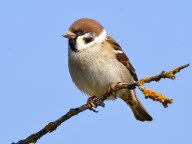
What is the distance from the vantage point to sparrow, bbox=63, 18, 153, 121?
5363 millimetres

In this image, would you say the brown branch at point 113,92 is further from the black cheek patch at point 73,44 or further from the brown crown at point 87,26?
the brown crown at point 87,26

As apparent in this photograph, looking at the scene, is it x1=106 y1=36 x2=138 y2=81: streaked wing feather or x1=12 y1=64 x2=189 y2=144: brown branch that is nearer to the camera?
x1=12 y1=64 x2=189 y2=144: brown branch

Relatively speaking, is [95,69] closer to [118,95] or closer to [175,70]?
[118,95]

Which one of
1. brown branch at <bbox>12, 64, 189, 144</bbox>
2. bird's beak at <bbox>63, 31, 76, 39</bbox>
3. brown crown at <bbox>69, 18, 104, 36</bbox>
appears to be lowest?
brown branch at <bbox>12, 64, 189, 144</bbox>

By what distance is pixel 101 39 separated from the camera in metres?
5.71

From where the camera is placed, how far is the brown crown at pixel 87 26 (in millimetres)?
5531

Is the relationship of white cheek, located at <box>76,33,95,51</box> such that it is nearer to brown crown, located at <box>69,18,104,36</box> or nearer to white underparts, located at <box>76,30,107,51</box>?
white underparts, located at <box>76,30,107,51</box>

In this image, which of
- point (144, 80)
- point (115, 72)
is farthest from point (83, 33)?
point (144, 80)

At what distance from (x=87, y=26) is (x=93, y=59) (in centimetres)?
55

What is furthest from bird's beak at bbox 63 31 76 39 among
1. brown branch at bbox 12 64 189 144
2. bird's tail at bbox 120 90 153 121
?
bird's tail at bbox 120 90 153 121

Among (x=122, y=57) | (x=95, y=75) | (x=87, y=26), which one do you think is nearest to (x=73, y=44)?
(x=87, y=26)

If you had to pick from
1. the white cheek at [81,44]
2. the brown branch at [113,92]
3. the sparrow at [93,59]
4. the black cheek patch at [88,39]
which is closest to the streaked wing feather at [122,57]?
the sparrow at [93,59]

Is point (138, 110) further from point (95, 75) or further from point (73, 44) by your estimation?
point (73, 44)

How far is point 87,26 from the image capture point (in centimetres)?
561
